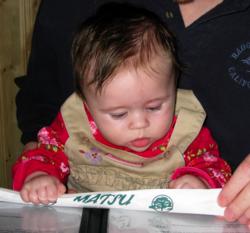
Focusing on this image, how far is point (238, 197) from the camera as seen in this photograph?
71cm

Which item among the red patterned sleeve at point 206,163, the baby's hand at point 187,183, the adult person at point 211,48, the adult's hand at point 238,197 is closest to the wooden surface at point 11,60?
the adult person at point 211,48

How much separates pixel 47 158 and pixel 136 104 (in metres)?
0.25

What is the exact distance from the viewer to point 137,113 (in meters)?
0.84

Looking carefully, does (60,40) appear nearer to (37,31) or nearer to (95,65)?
(37,31)

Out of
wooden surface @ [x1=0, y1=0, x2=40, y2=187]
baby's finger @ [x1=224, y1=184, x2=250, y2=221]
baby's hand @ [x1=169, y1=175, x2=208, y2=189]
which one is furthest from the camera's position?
wooden surface @ [x1=0, y1=0, x2=40, y2=187]

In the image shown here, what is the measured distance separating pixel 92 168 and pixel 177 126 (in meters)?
0.20

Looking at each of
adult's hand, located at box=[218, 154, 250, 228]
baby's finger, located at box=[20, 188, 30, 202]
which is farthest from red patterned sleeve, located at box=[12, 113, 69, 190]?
adult's hand, located at box=[218, 154, 250, 228]

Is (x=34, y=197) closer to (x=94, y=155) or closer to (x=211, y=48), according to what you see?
(x=94, y=155)

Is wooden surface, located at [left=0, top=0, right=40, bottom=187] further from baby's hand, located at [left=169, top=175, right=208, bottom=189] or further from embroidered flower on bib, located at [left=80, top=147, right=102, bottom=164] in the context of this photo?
baby's hand, located at [left=169, top=175, right=208, bottom=189]

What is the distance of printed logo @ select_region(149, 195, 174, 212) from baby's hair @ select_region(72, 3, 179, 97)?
24cm

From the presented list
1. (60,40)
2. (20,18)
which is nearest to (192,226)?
(60,40)

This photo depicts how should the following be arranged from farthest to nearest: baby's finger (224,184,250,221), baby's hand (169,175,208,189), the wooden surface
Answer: the wooden surface < baby's hand (169,175,208,189) < baby's finger (224,184,250,221)

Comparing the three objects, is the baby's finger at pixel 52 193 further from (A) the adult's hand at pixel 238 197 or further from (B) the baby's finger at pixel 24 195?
(A) the adult's hand at pixel 238 197

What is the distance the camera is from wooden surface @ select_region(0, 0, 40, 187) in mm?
1608
